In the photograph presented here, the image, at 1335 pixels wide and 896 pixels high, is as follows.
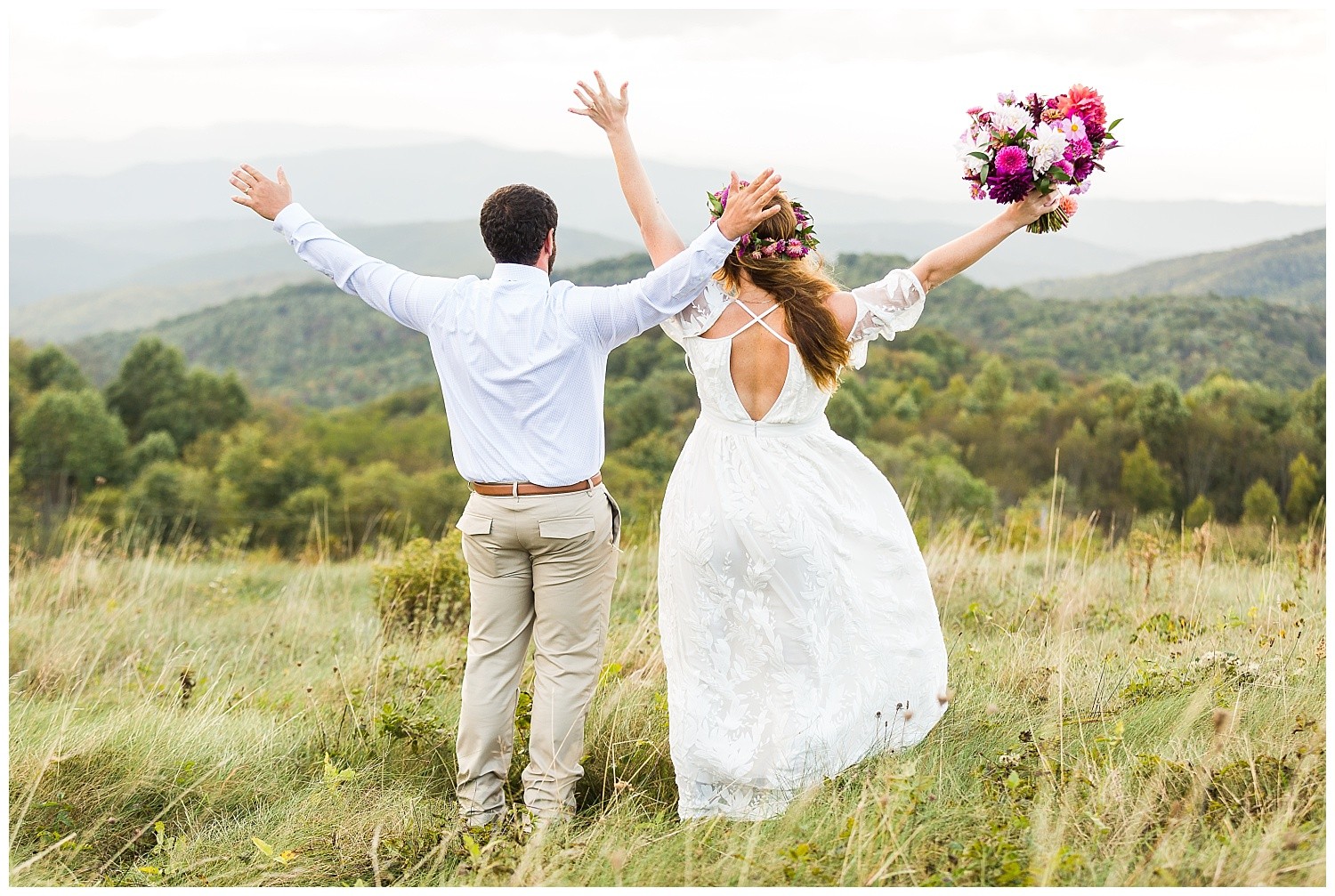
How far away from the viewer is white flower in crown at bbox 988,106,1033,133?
3252 mm

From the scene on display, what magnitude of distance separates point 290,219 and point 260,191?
0.47 ft

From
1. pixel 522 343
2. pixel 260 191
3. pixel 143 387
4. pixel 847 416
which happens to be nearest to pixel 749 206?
pixel 522 343

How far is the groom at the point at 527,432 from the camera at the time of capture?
123 inches

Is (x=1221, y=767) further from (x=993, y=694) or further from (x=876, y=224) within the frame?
(x=876, y=224)

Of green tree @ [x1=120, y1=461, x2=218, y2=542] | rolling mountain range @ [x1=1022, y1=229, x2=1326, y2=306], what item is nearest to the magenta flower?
green tree @ [x1=120, y1=461, x2=218, y2=542]

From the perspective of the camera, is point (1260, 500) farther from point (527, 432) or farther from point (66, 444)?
point (66, 444)

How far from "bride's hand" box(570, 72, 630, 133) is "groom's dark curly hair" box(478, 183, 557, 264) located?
44 centimetres

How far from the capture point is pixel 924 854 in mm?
2725

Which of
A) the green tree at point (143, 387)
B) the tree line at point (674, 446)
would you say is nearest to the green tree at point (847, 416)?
the tree line at point (674, 446)

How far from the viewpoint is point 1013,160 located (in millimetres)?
3217

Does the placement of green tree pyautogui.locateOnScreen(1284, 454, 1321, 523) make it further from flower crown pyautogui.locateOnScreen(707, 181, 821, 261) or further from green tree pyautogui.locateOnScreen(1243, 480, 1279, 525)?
flower crown pyautogui.locateOnScreen(707, 181, 821, 261)

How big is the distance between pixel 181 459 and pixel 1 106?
4300cm

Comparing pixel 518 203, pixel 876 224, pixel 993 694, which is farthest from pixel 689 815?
pixel 876 224

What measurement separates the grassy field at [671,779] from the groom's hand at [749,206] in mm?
1591
